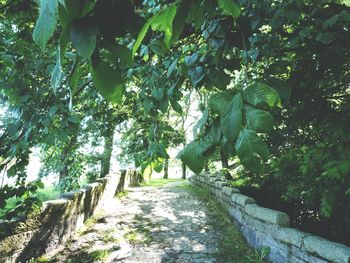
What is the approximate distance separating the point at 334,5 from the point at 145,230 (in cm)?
499

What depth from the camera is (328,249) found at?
3.04m

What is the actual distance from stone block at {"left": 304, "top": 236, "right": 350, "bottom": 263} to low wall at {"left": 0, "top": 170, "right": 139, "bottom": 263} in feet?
11.5

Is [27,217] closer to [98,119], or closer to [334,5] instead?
[98,119]

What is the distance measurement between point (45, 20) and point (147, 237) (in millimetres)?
5730

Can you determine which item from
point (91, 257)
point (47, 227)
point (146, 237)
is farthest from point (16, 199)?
point (146, 237)

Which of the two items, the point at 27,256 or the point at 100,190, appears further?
the point at 100,190

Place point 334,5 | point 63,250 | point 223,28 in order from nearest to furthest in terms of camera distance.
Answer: point 223,28, point 334,5, point 63,250

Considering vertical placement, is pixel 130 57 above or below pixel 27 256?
above

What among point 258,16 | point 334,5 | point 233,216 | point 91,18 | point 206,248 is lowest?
point 206,248

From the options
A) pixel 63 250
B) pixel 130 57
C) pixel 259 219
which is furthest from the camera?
pixel 63 250

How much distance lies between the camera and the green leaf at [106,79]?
82 cm

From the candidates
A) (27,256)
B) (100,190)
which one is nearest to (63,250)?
(27,256)

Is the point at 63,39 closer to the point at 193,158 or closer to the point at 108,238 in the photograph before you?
the point at 193,158

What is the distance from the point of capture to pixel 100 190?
8.21 meters
